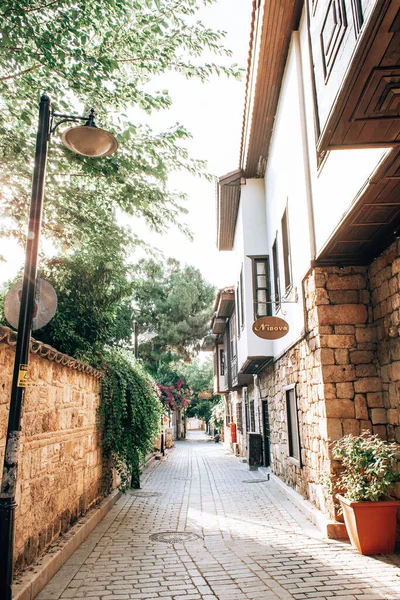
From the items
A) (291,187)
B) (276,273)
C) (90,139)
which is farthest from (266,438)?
(90,139)

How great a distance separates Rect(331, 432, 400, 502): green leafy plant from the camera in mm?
5465

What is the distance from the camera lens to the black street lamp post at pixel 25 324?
3.65 metres

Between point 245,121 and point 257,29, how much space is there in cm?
257

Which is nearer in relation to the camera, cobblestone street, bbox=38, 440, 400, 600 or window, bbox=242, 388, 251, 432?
cobblestone street, bbox=38, 440, 400, 600

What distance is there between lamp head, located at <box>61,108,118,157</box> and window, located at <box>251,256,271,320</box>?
7202mm

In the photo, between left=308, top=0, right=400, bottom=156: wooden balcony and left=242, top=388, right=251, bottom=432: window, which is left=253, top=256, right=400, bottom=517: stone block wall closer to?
left=308, top=0, right=400, bottom=156: wooden balcony

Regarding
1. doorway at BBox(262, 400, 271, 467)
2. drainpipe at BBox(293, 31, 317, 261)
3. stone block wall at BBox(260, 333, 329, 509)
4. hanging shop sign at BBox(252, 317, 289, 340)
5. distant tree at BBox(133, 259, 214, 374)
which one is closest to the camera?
stone block wall at BBox(260, 333, 329, 509)

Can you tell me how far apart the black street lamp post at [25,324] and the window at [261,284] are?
7225 mm

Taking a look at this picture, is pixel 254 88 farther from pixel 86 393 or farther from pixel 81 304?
pixel 86 393

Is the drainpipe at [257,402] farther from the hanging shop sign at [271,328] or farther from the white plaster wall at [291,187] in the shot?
the hanging shop sign at [271,328]

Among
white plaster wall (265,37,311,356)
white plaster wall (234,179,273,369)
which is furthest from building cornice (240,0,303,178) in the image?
white plaster wall (234,179,273,369)

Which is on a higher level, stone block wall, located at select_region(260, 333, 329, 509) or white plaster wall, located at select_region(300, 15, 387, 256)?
white plaster wall, located at select_region(300, 15, 387, 256)

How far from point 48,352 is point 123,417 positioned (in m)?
4.14

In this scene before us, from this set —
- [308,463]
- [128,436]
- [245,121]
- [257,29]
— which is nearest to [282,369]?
[308,463]
